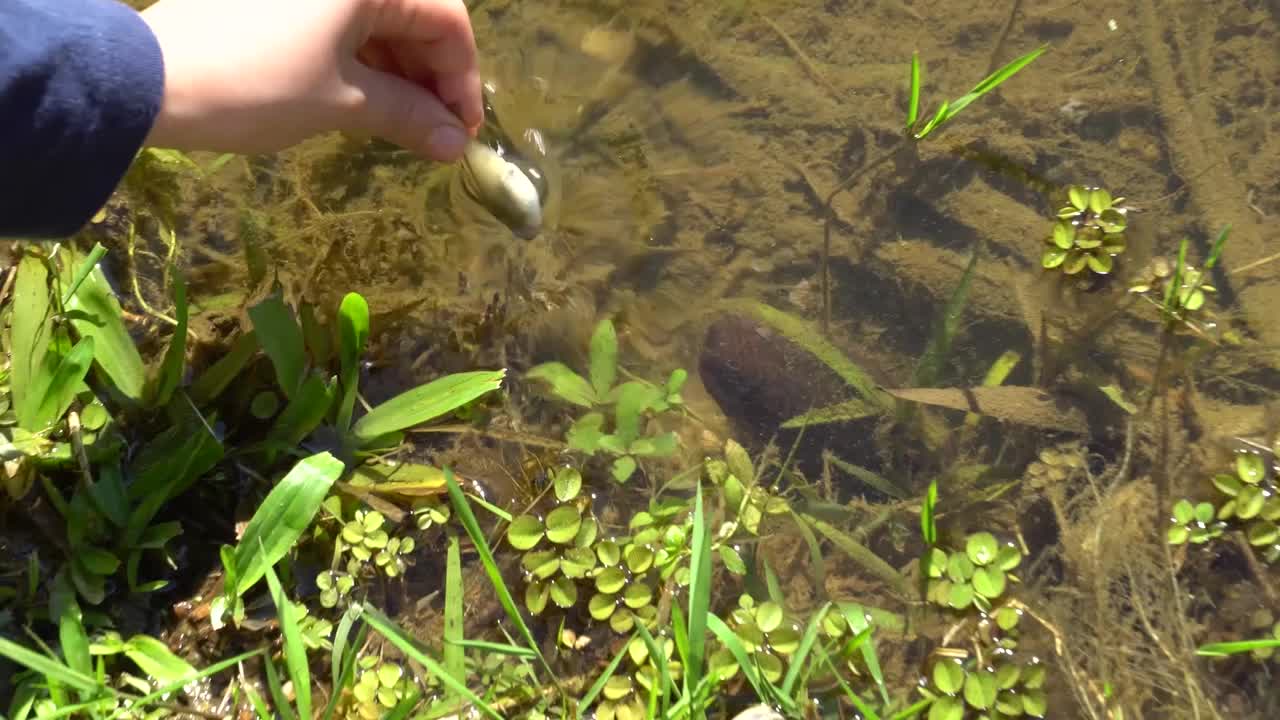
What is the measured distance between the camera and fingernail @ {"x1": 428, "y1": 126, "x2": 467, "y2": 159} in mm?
1968

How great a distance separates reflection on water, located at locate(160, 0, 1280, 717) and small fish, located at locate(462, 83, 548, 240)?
42mm

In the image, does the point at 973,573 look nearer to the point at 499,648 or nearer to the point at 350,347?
the point at 499,648

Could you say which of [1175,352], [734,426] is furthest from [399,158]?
[1175,352]

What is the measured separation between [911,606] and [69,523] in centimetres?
181

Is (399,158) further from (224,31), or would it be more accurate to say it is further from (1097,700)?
(1097,700)

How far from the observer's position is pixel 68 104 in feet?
4.83

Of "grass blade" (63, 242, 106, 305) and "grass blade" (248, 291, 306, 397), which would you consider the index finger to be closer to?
"grass blade" (248, 291, 306, 397)

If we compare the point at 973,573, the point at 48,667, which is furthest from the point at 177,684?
the point at 973,573

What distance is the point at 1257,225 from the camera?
7.48 ft

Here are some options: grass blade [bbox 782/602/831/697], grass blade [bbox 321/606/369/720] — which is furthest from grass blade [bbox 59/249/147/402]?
grass blade [bbox 782/602/831/697]

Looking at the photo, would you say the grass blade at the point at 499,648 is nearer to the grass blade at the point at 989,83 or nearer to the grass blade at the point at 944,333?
the grass blade at the point at 944,333

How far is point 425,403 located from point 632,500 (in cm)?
52

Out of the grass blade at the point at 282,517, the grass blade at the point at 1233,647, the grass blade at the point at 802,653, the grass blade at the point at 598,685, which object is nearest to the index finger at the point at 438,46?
the grass blade at the point at 282,517

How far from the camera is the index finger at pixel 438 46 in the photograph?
1.83m
